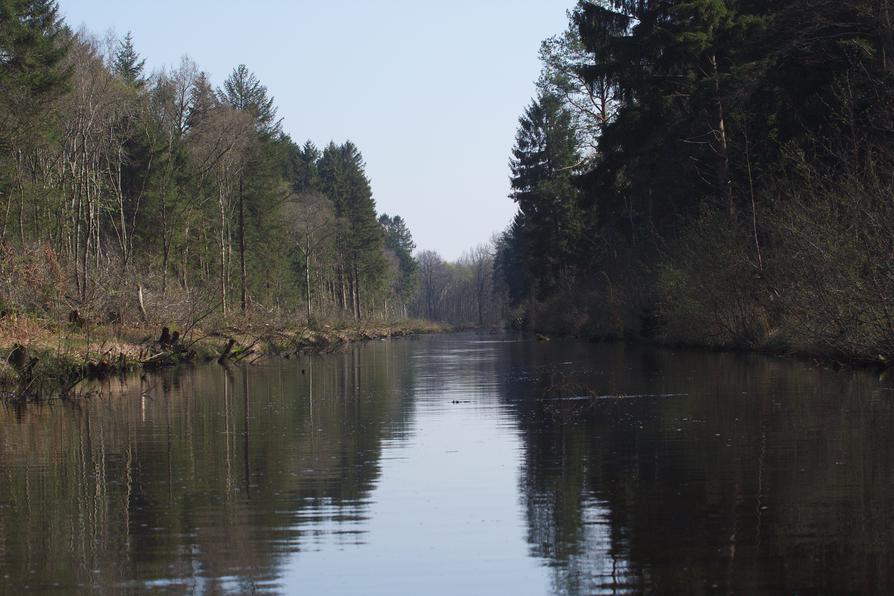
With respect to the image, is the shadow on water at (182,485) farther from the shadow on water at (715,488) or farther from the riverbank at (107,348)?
the shadow on water at (715,488)

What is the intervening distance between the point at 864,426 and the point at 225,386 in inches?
638

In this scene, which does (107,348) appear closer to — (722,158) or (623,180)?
(722,158)

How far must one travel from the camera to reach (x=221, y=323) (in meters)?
43.8

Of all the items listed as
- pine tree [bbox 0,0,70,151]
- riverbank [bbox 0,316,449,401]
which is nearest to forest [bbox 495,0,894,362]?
riverbank [bbox 0,316,449,401]

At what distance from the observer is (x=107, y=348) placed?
29703 millimetres

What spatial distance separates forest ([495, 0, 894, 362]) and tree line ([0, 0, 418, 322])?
1692cm

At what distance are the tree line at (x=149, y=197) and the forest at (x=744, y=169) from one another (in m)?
16.9

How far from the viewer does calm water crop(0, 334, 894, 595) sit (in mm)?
7547

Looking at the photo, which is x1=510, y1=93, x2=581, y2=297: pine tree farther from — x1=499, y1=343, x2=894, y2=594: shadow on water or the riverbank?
x1=499, y1=343, x2=894, y2=594: shadow on water

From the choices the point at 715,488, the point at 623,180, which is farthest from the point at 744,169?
the point at 715,488

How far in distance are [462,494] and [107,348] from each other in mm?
21027

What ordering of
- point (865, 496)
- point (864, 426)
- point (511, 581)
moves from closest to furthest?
point (511, 581), point (865, 496), point (864, 426)

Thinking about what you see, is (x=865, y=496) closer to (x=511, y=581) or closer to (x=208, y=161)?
(x=511, y=581)

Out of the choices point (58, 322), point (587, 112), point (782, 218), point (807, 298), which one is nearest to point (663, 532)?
point (807, 298)
